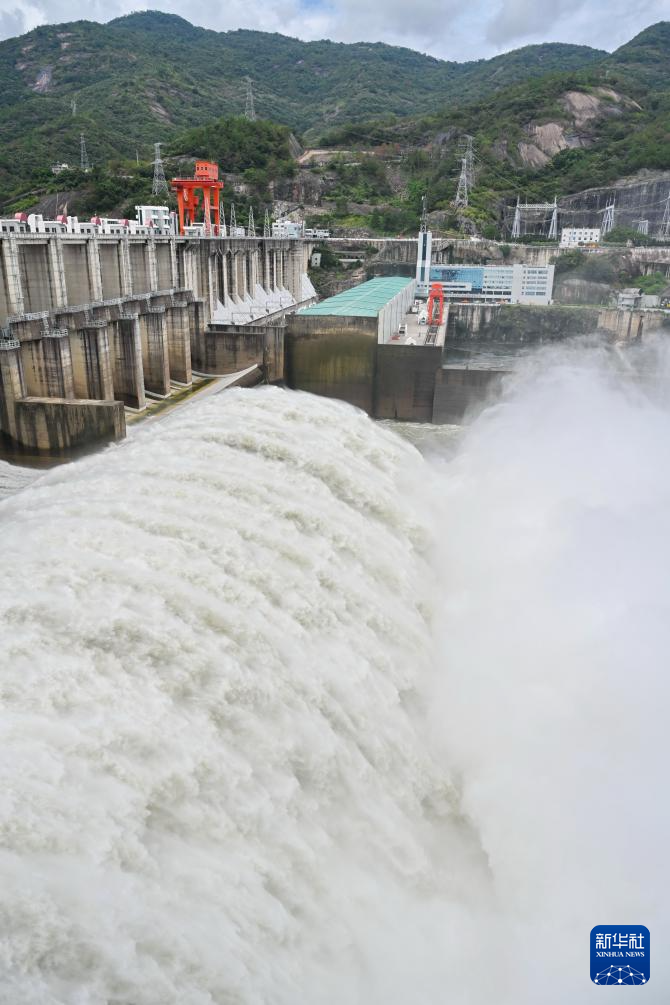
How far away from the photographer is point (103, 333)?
18125 mm

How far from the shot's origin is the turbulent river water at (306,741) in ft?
15.5

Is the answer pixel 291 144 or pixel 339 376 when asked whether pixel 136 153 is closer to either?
pixel 291 144

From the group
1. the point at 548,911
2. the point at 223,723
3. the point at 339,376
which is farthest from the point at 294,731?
the point at 339,376

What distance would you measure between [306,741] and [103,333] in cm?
1417

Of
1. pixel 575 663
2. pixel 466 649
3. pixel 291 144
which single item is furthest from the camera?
pixel 291 144

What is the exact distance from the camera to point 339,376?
24.5 metres

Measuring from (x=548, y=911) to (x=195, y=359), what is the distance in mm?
22057

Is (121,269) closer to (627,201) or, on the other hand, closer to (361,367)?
(361,367)

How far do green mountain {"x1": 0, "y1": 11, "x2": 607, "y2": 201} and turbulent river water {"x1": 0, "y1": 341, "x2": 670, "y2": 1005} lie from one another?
213 ft

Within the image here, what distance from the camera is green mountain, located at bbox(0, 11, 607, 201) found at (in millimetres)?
87812

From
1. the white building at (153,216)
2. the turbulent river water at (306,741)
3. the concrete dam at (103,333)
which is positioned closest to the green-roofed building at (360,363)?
the concrete dam at (103,333)

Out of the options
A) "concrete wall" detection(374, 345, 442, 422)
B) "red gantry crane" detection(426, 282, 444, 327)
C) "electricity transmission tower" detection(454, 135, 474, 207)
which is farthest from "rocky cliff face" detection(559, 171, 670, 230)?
"concrete wall" detection(374, 345, 442, 422)

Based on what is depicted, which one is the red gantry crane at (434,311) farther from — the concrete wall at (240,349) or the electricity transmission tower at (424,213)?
the electricity transmission tower at (424,213)

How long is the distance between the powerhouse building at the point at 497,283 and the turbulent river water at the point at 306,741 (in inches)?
1647
